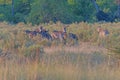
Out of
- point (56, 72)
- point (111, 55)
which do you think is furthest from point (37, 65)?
point (111, 55)

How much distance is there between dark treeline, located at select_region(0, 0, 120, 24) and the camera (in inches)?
1679

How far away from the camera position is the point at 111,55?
1283 cm

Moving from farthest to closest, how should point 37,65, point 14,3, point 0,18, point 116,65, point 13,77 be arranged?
point 14,3, point 0,18, point 116,65, point 37,65, point 13,77

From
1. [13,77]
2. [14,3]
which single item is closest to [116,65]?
[13,77]

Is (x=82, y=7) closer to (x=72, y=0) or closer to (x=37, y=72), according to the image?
(x=72, y=0)

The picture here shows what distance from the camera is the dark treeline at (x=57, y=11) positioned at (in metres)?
42.7

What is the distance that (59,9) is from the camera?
42.4m

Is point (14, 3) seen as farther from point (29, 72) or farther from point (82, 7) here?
point (29, 72)

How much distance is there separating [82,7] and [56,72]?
42078 mm

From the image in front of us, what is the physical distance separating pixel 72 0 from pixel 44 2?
35.8ft

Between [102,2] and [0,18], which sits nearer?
[0,18]

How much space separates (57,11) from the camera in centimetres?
4209

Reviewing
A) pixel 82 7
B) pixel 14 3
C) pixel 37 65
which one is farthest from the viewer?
pixel 14 3

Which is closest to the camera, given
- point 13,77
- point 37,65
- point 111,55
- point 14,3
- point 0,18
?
point 13,77
